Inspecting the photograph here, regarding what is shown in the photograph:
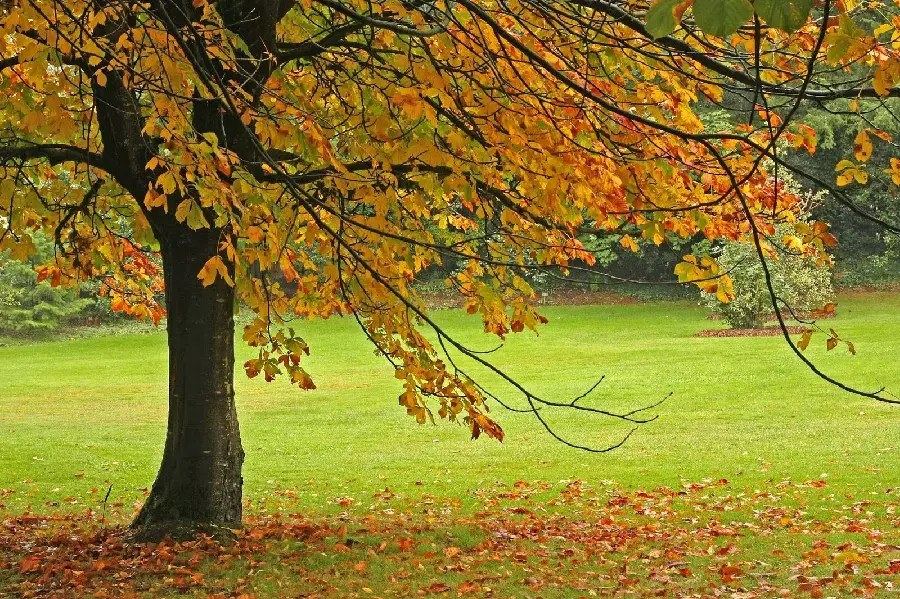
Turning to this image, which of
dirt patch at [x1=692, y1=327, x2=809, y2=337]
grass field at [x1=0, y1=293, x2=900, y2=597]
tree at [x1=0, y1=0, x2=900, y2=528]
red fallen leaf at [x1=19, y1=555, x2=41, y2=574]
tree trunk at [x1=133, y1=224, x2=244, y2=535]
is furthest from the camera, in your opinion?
dirt patch at [x1=692, y1=327, x2=809, y2=337]

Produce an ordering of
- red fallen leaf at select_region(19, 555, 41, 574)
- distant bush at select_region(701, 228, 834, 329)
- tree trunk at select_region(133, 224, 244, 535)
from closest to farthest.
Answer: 1. red fallen leaf at select_region(19, 555, 41, 574)
2. tree trunk at select_region(133, 224, 244, 535)
3. distant bush at select_region(701, 228, 834, 329)

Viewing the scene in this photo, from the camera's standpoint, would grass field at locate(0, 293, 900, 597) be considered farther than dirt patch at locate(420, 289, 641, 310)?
No

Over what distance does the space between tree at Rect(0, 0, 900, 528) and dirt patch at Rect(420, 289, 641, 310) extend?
3379 cm

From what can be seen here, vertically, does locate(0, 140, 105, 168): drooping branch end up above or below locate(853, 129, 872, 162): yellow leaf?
above

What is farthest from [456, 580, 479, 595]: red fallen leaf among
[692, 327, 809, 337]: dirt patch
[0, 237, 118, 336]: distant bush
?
[0, 237, 118, 336]: distant bush

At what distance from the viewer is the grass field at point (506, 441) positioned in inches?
379

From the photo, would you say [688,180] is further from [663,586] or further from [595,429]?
[595,429]

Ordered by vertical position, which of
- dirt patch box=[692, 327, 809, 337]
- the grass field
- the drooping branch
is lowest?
the grass field

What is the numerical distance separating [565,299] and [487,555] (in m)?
37.1

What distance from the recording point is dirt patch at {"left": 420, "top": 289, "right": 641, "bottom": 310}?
41.9 metres

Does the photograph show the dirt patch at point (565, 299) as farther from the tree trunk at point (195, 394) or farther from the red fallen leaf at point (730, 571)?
the red fallen leaf at point (730, 571)

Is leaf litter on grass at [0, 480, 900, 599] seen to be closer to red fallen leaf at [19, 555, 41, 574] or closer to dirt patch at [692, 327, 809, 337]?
Answer: red fallen leaf at [19, 555, 41, 574]

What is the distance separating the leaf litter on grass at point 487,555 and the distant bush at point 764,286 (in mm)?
19835

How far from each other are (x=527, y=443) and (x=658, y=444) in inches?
76.4
